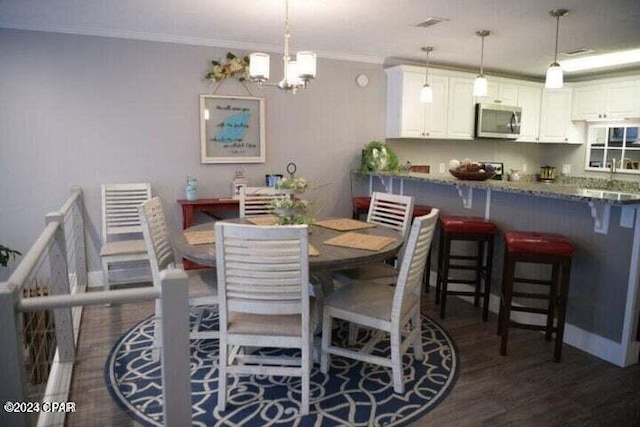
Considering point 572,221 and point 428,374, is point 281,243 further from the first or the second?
point 572,221

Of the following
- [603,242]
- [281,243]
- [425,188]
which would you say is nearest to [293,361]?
[281,243]

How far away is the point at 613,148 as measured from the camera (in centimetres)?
574

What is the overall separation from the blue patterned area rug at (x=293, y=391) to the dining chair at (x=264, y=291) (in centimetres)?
11

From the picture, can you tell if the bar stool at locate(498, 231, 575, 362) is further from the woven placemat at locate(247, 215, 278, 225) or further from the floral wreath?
the floral wreath

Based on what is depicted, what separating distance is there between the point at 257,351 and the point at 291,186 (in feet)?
3.55

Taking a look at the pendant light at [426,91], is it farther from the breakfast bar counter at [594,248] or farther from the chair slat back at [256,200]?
the chair slat back at [256,200]

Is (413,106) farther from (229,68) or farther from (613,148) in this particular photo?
(613,148)

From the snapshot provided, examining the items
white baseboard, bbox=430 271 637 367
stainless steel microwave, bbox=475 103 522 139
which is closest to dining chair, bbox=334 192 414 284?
white baseboard, bbox=430 271 637 367

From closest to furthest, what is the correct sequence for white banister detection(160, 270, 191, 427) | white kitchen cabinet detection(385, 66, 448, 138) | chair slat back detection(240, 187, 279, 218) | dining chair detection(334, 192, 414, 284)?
white banister detection(160, 270, 191, 427) < dining chair detection(334, 192, 414, 284) < chair slat back detection(240, 187, 279, 218) < white kitchen cabinet detection(385, 66, 448, 138)

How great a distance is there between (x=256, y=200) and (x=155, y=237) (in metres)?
1.13

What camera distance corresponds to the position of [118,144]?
13.1ft

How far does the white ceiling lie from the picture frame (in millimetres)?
542

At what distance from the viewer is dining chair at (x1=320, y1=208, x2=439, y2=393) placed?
2215mm

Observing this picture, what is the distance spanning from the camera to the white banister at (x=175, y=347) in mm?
1297
